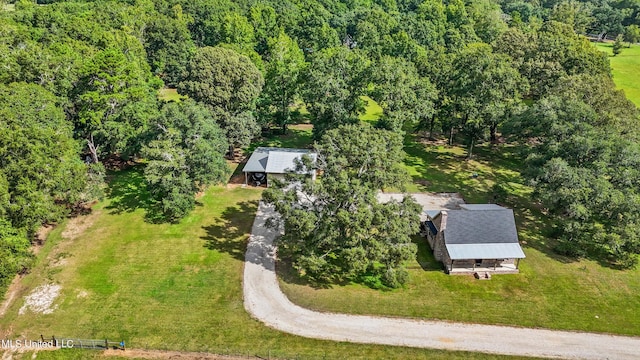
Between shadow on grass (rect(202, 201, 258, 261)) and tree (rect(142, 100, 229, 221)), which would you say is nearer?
shadow on grass (rect(202, 201, 258, 261))

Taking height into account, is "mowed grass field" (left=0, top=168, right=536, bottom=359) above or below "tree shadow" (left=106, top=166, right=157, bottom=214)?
below

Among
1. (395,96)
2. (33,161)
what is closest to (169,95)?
(395,96)

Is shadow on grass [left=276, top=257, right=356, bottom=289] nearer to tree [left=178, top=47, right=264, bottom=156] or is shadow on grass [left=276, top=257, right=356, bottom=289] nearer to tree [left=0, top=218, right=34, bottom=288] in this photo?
tree [left=0, top=218, right=34, bottom=288]

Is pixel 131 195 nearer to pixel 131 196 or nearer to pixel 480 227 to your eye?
pixel 131 196

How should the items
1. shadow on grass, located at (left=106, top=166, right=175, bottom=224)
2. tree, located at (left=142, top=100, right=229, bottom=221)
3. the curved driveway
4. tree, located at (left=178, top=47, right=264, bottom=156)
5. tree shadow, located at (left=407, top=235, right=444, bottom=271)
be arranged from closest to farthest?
1. the curved driveway
2. tree shadow, located at (left=407, top=235, right=444, bottom=271)
3. tree, located at (left=142, top=100, right=229, bottom=221)
4. shadow on grass, located at (left=106, top=166, right=175, bottom=224)
5. tree, located at (left=178, top=47, right=264, bottom=156)

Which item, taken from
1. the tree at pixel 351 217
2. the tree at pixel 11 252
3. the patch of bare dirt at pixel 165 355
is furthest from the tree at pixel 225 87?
the patch of bare dirt at pixel 165 355

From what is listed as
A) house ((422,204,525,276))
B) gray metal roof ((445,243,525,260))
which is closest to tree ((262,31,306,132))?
house ((422,204,525,276))

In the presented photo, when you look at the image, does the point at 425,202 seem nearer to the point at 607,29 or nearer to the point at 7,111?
the point at 7,111
